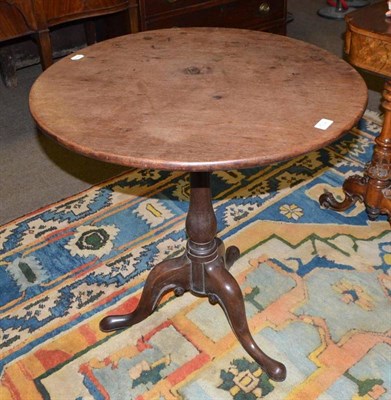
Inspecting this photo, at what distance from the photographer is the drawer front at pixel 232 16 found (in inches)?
121

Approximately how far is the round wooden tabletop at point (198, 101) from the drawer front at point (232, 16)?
4.29ft

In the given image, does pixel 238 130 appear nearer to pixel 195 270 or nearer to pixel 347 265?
pixel 195 270

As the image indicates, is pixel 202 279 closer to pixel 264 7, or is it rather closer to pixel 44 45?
pixel 44 45

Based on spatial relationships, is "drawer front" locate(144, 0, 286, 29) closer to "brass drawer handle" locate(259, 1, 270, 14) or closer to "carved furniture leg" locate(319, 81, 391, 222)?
"brass drawer handle" locate(259, 1, 270, 14)

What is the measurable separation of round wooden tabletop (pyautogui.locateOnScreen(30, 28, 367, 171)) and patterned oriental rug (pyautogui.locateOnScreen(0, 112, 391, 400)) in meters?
0.84

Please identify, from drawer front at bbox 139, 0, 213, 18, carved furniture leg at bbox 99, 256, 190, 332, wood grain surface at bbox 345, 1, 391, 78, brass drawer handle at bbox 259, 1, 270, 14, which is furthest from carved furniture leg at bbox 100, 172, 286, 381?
brass drawer handle at bbox 259, 1, 270, 14

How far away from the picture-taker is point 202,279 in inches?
70.9

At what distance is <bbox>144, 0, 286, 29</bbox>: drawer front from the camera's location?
121 inches

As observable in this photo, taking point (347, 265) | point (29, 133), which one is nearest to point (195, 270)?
point (347, 265)

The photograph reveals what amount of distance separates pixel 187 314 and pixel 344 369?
572 millimetres

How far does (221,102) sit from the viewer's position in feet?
4.71

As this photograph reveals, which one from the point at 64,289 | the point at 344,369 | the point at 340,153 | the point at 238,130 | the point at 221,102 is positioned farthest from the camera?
the point at 340,153

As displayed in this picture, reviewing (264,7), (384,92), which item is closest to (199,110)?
(384,92)

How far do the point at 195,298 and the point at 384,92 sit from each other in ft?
3.47
